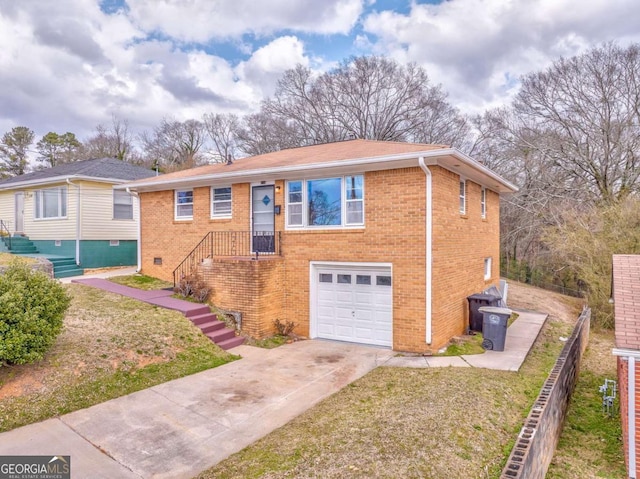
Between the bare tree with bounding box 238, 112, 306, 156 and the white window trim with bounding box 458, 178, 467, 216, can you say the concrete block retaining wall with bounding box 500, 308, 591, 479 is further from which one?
the bare tree with bounding box 238, 112, 306, 156

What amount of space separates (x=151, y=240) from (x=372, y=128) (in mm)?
22362

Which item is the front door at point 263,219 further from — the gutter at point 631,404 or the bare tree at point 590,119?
the bare tree at point 590,119

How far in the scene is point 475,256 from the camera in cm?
1179

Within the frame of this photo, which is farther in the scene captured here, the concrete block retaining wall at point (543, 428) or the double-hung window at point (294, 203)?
the double-hung window at point (294, 203)

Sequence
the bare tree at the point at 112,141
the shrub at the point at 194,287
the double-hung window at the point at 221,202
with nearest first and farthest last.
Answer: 1. the shrub at the point at 194,287
2. the double-hung window at the point at 221,202
3. the bare tree at the point at 112,141

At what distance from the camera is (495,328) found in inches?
355

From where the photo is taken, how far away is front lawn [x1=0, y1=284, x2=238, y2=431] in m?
5.57

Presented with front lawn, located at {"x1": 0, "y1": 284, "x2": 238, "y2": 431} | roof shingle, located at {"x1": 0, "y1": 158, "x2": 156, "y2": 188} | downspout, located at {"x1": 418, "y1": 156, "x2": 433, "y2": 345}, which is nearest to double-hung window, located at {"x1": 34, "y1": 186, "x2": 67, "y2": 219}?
roof shingle, located at {"x1": 0, "y1": 158, "x2": 156, "y2": 188}

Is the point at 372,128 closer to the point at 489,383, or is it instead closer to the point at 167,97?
the point at 167,97

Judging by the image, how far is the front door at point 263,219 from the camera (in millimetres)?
10875

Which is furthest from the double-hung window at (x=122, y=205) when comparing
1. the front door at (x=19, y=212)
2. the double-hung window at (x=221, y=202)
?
the double-hung window at (x=221, y=202)

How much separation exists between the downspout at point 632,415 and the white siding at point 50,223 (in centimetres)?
1733

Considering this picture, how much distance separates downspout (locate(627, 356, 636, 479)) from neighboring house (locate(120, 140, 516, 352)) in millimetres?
3952

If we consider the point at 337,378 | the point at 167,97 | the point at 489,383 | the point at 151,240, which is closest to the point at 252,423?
the point at 337,378
